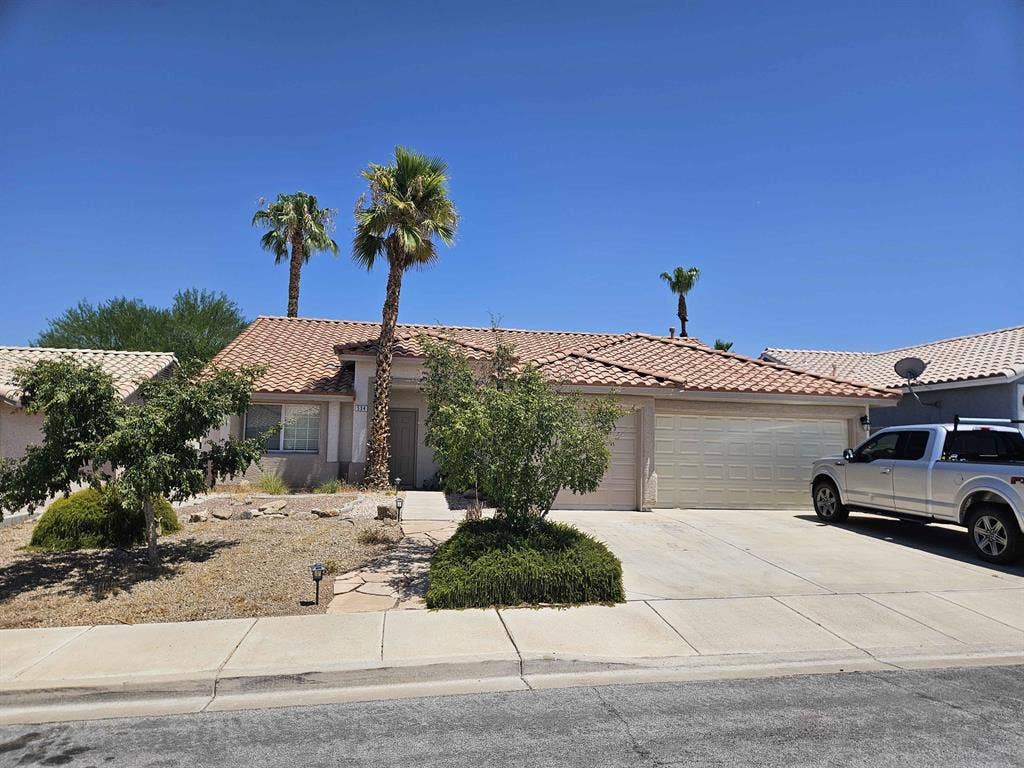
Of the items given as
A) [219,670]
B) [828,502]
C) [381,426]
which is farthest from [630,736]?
[381,426]

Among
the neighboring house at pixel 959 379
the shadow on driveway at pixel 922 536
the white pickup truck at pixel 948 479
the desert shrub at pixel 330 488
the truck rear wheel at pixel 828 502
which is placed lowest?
the shadow on driveway at pixel 922 536

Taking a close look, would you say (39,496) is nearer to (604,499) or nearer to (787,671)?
(787,671)

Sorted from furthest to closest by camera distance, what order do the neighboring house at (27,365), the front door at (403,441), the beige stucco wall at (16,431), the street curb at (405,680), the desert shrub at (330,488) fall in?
the front door at (403,441), the beige stucco wall at (16,431), the neighboring house at (27,365), the desert shrub at (330,488), the street curb at (405,680)

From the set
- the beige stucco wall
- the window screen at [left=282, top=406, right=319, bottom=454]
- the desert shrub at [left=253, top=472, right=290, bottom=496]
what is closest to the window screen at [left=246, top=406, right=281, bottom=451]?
the window screen at [left=282, top=406, right=319, bottom=454]

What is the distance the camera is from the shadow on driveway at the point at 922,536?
392 inches

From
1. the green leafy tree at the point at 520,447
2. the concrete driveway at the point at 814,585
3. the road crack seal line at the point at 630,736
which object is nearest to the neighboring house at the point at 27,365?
the green leafy tree at the point at 520,447

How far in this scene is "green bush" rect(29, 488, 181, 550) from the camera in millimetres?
9445

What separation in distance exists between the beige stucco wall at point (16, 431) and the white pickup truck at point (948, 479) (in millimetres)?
19899

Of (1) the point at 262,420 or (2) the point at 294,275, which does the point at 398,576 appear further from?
(2) the point at 294,275

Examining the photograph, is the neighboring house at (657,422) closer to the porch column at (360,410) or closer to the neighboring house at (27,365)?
the porch column at (360,410)

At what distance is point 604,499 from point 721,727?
32.8ft

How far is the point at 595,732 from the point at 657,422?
10860 mm

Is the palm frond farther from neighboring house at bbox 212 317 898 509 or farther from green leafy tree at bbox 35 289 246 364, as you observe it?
green leafy tree at bbox 35 289 246 364

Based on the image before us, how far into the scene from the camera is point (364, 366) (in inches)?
691
